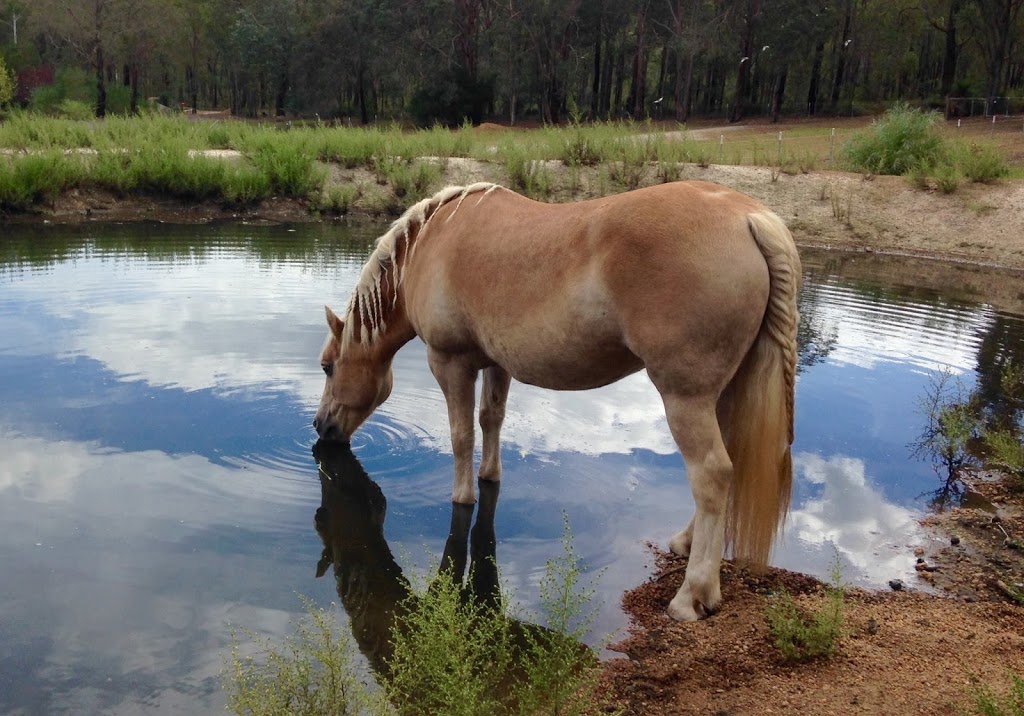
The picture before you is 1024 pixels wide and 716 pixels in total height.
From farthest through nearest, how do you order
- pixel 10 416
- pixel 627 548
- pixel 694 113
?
pixel 694 113, pixel 10 416, pixel 627 548

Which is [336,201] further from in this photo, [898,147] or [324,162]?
[898,147]

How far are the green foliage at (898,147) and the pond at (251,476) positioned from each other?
397 inches

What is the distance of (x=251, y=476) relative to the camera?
5.62 m

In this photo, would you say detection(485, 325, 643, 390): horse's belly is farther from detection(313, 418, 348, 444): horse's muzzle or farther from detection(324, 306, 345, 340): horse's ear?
detection(313, 418, 348, 444): horse's muzzle

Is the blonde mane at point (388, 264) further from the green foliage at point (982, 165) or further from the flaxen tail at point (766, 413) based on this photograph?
the green foliage at point (982, 165)

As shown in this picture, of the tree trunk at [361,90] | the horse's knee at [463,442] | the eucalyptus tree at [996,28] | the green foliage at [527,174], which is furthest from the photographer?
the tree trunk at [361,90]

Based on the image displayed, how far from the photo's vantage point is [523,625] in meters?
4.17

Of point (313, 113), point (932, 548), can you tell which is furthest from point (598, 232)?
point (313, 113)

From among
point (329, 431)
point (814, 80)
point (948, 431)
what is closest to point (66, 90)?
point (814, 80)

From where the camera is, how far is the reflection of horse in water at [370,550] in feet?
13.9

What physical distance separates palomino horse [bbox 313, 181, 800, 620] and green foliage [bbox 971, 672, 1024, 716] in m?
1.23

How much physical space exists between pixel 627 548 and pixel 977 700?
221cm

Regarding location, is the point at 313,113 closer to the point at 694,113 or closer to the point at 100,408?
the point at 694,113

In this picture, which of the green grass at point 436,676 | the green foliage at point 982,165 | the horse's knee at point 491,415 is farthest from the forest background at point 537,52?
the green grass at point 436,676
